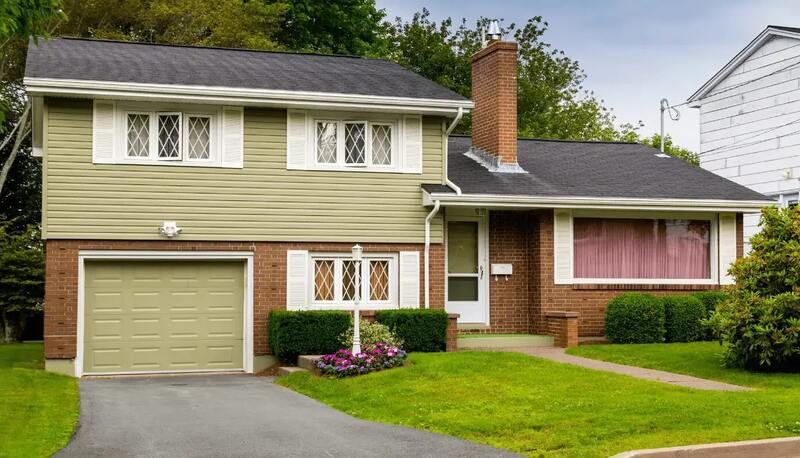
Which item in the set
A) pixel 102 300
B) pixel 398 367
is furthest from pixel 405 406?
pixel 102 300

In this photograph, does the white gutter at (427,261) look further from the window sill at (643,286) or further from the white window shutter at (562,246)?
the window sill at (643,286)

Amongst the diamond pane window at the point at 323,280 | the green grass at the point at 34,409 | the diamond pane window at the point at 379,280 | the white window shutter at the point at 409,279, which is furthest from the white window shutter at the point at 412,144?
the green grass at the point at 34,409

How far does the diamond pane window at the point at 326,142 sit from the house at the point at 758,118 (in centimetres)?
904

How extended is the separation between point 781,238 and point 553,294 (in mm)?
5467

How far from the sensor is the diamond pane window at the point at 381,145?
59.3ft

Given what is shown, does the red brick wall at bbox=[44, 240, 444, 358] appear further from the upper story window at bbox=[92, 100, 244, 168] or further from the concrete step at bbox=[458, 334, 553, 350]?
the upper story window at bbox=[92, 100, 244, 168]

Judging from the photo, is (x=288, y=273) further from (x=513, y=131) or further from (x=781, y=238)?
(x=781, y=238)

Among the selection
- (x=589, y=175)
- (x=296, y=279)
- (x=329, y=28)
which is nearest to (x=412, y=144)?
(x=296, y=279)

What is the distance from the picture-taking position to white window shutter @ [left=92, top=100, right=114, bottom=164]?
16.6 m

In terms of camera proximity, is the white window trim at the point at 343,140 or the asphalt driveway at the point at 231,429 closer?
the asphalt driveway at the point at 231,429

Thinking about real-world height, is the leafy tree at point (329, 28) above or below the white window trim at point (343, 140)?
above

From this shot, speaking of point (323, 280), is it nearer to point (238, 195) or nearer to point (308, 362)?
point (238, 195)

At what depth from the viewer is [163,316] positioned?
17.2 m

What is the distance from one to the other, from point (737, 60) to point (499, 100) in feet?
18.5
